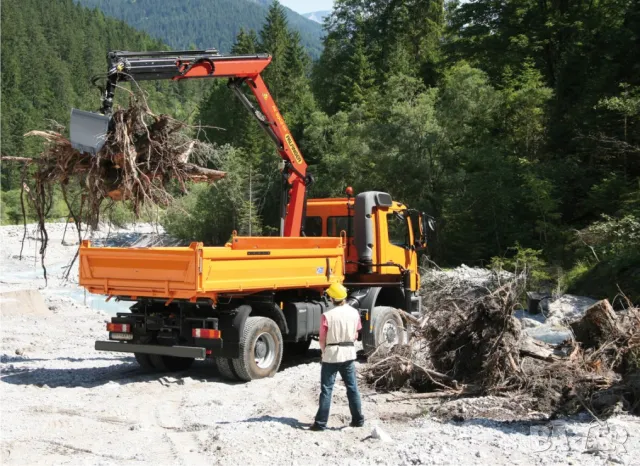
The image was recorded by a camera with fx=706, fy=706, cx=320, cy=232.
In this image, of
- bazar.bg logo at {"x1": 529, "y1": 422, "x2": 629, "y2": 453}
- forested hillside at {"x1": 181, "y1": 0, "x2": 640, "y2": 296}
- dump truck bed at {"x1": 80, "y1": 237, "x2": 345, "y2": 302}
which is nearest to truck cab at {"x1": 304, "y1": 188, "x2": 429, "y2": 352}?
dump truck bed at {"x1": 80, "y1": 237, "x2": 345, "y2": 302}

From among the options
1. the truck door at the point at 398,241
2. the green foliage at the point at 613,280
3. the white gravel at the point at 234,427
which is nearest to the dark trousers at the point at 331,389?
the white gravel at the point at 234,427

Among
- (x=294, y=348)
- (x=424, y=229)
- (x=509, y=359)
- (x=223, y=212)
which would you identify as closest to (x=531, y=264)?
(x=424, y=229)

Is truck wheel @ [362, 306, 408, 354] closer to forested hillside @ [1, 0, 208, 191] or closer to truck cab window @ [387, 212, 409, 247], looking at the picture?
truck cab window @ [387, 212, 409, 247]

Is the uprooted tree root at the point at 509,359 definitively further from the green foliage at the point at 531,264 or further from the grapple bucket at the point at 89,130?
the green foliage at the point at 531,264

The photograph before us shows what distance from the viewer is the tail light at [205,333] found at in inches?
369

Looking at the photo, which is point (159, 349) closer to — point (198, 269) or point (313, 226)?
point (198, 269)

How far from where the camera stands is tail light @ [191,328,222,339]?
369 inches

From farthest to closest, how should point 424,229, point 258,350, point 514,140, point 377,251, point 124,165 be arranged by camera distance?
1. point 514,140
2. point 424,229
3. point 377,251
4. point 258,350
5. point 124,165

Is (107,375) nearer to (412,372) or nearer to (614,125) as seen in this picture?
(412,372)

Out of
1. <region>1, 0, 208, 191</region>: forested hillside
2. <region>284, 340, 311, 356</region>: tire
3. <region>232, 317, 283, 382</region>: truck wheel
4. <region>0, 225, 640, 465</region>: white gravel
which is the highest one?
<region>1, 0, 208, 191</region>: forested hillside

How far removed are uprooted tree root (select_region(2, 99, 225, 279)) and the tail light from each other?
1.75 meters

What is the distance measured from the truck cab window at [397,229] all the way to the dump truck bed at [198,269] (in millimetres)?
1956

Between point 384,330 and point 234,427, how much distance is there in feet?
15.5

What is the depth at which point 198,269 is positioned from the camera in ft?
28.7
